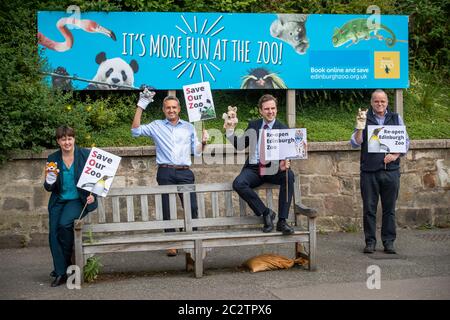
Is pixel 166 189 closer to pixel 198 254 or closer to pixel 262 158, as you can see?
pixel 198 254

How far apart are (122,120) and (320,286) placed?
5.25 metres

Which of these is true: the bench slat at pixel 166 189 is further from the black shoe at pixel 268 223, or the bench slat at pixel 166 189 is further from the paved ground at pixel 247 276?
the paved ground at pixel 247 276

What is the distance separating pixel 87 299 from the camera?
24.1 feet

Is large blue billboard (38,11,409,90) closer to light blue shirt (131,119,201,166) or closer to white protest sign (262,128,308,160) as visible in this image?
light blue shirt (131,119,201,166)

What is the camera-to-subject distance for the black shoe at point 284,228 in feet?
27.6

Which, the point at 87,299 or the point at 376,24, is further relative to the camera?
the point at 376,24

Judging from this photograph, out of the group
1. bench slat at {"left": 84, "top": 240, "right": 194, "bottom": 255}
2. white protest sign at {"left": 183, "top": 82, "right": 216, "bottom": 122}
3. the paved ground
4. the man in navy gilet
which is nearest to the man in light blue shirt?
white protest sign at {"left": 183, "top": 82, "right": 216, "bottom": 122}

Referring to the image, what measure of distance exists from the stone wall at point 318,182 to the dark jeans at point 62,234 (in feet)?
7.95

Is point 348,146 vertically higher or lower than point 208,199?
higher

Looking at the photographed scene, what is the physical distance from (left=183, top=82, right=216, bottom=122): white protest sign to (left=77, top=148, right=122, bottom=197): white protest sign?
1.64 meters

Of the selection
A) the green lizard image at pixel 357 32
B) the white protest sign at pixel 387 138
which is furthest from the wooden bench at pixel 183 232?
the green lizard image at pixel 357 32
